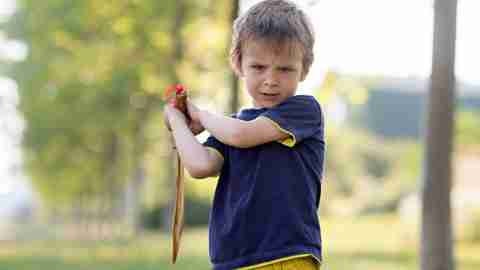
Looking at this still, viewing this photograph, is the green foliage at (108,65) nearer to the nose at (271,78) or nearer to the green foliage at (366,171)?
the nose at (271,78)

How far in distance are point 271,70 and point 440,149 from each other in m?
4.89

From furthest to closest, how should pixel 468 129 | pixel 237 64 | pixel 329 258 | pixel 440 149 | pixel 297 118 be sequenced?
pixel 468 129 < pixel 329 258 < pixel 440 149 < pixel 237 64 < pixel 297 118

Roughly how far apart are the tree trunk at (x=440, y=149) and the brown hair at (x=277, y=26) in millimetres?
4563

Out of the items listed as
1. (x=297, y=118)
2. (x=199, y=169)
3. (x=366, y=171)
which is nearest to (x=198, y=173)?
(x=199, y=169)

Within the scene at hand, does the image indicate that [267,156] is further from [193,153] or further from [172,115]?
[172,115]

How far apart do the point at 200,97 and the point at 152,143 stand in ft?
20.6

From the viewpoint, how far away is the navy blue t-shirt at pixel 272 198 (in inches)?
122

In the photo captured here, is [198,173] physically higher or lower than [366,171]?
higher

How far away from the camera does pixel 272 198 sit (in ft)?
10.2

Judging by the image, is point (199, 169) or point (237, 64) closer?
point (199, 169)

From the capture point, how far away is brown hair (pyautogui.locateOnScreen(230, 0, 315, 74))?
312cm

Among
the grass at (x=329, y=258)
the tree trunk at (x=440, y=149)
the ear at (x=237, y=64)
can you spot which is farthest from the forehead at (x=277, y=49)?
the grass at (x=329, y=258)

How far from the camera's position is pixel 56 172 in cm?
3284

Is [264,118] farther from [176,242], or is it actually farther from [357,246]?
[357,246]
